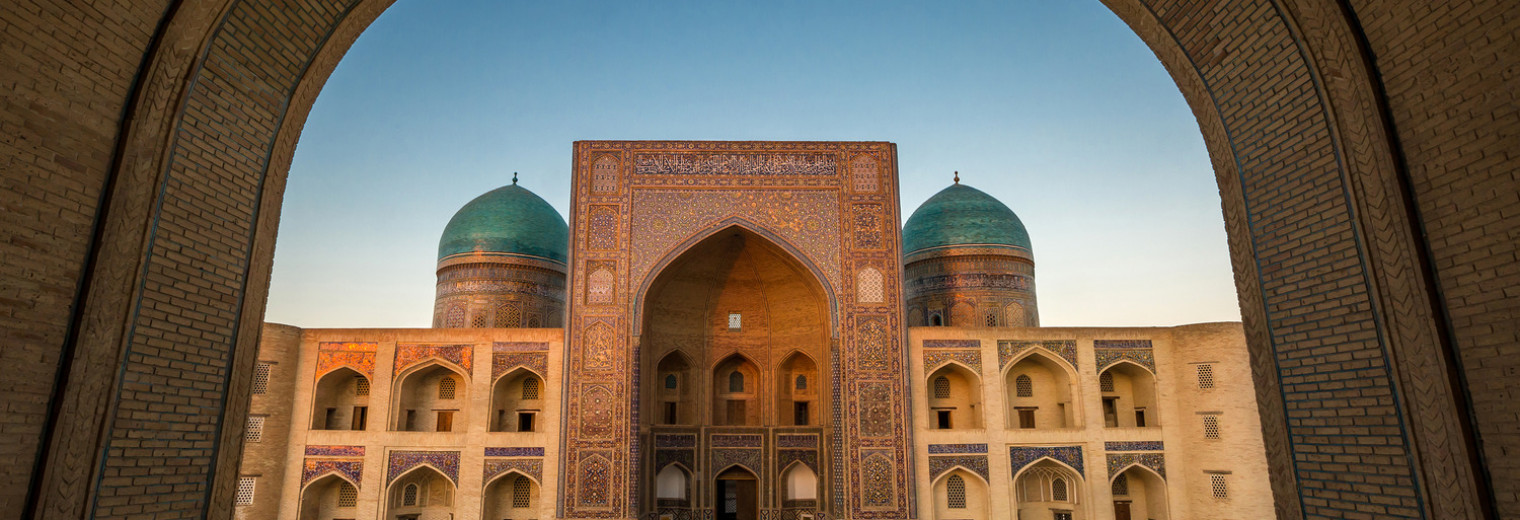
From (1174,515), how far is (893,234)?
6681 mm

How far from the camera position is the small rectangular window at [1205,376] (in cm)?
1367

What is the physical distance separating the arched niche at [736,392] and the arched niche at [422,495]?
16.5ft

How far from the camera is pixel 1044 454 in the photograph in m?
13.9

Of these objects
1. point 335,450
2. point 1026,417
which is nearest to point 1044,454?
point 1026,417

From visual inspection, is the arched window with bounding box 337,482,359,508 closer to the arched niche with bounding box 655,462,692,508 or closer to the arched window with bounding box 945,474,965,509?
the arched niche with bounding box 655,462,692,508

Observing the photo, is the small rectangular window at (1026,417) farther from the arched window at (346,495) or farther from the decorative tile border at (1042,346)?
the arched window at (346,495)

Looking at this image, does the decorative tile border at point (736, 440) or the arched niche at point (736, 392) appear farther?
the arched niche at point (736, 392)

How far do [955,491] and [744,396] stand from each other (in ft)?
14.6

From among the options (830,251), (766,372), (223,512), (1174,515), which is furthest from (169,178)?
(1174,515)

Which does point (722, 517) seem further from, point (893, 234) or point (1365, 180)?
point (1365, 180)

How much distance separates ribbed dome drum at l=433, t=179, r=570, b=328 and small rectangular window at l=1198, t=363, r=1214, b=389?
44.5 feet

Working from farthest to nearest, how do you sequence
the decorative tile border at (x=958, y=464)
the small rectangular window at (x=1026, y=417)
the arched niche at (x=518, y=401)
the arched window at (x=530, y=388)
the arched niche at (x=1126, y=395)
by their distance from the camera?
the small rectangular window at (x=1026, y=417), the arched window at (x=530, y=388), the arched niche at (x=518, y=401), the arched niche at (x=1126, y=395), the decorative tile border at (x=958, y=464)

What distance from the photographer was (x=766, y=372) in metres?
16.0

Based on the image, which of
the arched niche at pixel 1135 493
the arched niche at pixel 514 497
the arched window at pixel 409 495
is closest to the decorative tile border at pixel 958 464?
the arched niche at pixel 1135 493
